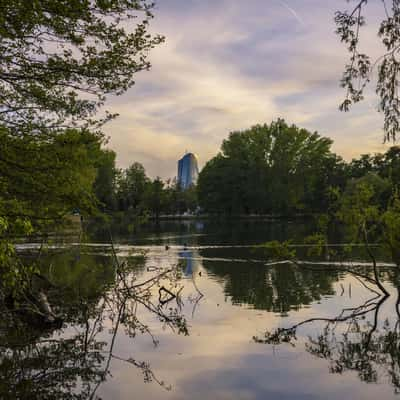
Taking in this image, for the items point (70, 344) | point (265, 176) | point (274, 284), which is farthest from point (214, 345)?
point (265, 176)

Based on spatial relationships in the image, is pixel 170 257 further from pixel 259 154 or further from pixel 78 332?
pixel 259 154

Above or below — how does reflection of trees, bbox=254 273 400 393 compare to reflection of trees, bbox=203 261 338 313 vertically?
below

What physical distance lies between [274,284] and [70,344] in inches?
449

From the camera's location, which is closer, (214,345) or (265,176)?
(214,345)

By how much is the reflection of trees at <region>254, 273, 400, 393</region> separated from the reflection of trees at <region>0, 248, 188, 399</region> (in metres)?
3.47

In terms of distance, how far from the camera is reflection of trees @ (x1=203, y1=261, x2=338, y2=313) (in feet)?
61.4

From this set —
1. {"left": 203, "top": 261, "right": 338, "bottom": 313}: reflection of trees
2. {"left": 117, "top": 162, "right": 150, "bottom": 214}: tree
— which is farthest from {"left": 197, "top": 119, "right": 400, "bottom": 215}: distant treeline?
{"left": 203, "top": 261, "right": 338, "bottom": 313}: reflection of trees

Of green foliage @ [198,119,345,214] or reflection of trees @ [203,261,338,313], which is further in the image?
green foliage @ [198,119,345,214]

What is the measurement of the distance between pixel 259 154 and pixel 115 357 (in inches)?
4035

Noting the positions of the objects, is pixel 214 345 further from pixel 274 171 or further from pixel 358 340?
pixel 274 171

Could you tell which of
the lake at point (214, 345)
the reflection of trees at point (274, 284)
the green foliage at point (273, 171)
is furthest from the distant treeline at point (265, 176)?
the lake at point (214, 345)

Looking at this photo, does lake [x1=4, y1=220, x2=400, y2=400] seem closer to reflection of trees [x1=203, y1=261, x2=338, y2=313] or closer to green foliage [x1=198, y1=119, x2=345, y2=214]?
reflection of trees [x1=203, y1=261, x2=338, y2=313]

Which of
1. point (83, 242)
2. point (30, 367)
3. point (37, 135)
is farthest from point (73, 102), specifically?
point (30, 367)

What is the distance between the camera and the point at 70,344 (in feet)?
42.1
